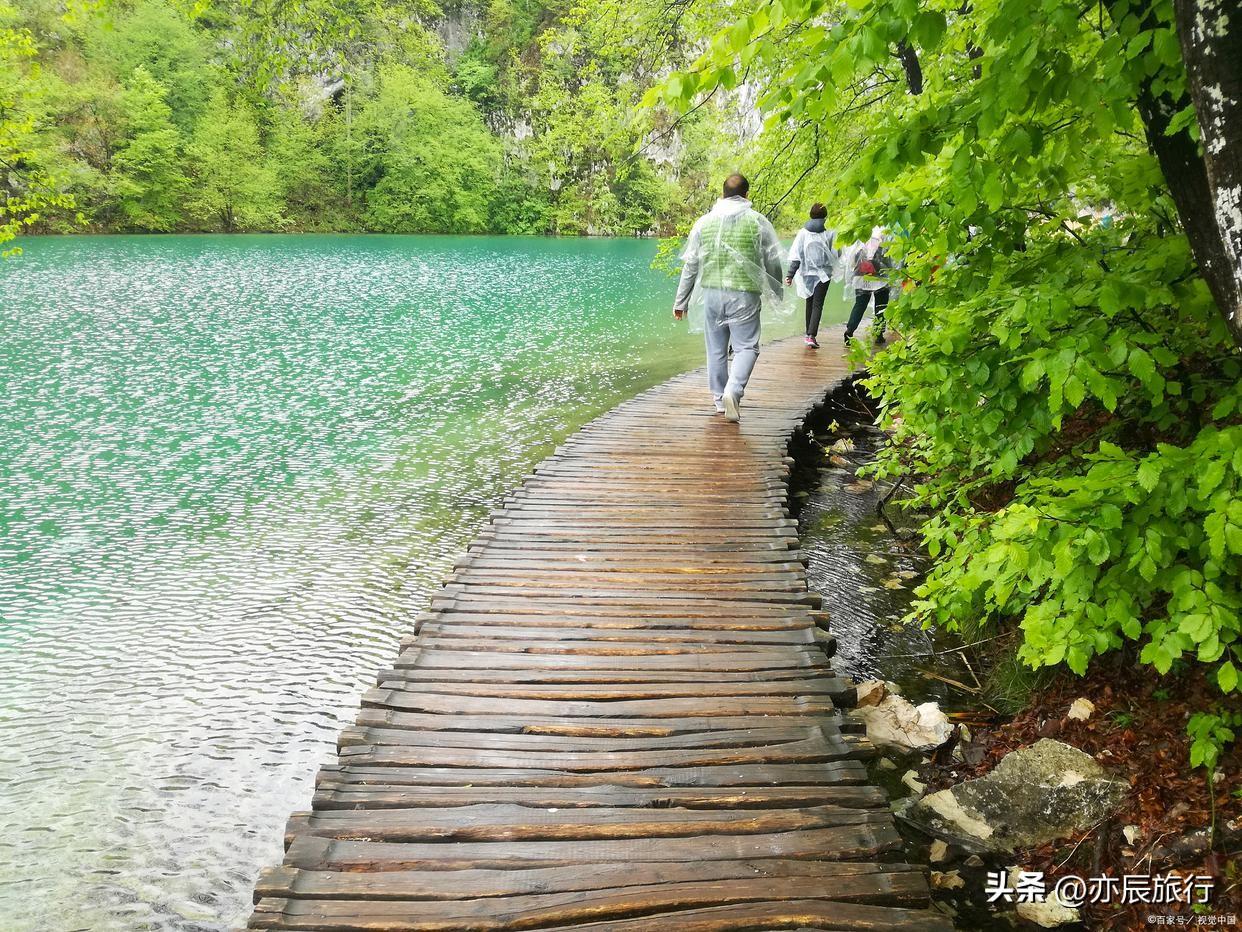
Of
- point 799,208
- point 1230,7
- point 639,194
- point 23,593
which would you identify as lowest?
point 23,593

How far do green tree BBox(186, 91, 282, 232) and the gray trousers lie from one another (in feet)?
163

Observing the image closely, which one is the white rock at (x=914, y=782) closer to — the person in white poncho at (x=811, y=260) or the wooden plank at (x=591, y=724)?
the wooden plank at (x=591, y=724)

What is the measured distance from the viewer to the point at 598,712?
3.91 m

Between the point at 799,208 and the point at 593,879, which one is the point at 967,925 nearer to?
the point at 593,879

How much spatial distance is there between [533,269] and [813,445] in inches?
1039

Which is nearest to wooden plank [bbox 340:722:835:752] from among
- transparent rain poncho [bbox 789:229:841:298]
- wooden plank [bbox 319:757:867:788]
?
wooden plank [bbox 319:757:867:788]

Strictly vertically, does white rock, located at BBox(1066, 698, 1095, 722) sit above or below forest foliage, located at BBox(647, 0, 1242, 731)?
below

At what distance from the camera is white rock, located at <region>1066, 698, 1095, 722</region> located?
13.9 ft

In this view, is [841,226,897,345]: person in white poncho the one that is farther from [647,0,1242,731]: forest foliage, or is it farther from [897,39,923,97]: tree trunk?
[647,0,1242,731]: forest foliage

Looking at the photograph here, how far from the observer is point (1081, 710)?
4285 millimetres

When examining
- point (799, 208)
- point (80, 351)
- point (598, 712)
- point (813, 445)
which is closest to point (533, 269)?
point (80, 351)

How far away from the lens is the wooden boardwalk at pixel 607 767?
2734 millimetres

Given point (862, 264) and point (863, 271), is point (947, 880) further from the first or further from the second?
point (862, 264)

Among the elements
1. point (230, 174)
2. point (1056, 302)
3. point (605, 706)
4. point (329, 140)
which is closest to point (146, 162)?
point (230, 174)
